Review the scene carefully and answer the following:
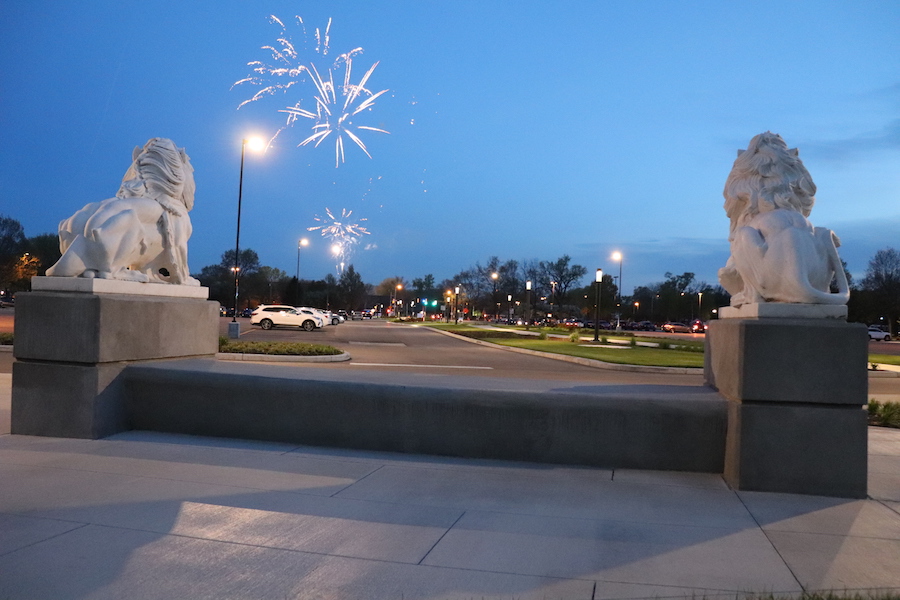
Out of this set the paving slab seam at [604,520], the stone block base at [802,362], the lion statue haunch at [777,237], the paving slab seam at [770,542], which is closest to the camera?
the paving slab seam at [770,542]

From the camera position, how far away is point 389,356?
22.8m

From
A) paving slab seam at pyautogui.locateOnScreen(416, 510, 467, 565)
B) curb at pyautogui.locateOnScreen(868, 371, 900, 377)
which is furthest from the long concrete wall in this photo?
curb at pyautogui.locateOnScreen(868, 371, 900, 377)

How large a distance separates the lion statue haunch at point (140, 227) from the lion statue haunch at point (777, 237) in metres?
A: 6.47

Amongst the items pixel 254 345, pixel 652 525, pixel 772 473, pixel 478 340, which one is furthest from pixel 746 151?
pixel 478 340

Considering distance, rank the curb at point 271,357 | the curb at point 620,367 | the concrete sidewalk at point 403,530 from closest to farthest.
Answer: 1. the concrete sidewalk at point 403,530
2. the curb at point 271,357
3. the curb at point 620,367

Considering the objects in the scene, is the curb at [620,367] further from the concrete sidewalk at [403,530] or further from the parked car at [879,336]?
the parked car at [879,336]

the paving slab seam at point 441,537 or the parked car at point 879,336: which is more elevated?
the parked car at point 879,336

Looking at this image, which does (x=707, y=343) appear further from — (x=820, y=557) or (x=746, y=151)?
(x=820, y=557)

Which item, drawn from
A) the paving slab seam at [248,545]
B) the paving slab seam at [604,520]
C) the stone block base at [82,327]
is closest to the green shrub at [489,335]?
the stone block base at [82,327]

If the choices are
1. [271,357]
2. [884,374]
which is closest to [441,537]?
[271,357]

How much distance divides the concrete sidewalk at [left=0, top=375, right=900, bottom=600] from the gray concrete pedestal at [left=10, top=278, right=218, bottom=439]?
1.85ft

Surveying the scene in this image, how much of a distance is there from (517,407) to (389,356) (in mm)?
17039

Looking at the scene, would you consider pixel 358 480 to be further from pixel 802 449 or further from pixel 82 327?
pixel 802 449

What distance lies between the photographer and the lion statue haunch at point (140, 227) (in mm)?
7074
